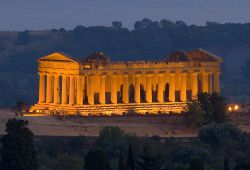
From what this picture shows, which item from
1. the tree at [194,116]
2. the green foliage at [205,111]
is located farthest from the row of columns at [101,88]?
the tree at [194,116]

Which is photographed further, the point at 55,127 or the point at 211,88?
the point at 211,88

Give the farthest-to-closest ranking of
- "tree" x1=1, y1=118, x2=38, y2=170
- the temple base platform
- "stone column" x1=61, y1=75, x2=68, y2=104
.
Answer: "stone column" x1=61, y1=75, x2=68, y2=104 < the temple base platform < "tree" x1=1, y1=118, x2=38, y2=170

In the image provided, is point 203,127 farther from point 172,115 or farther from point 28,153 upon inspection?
point 28,153

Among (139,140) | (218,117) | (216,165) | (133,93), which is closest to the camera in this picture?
(216,165)

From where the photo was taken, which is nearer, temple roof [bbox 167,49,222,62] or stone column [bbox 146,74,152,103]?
stone column [bbox 146,74,152,103]

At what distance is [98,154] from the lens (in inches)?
4417

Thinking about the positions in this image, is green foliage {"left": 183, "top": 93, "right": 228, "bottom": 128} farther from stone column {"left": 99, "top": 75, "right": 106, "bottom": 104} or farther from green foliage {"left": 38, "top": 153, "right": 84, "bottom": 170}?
green foliage {"left": 38, "top": 153, "right": 84, "bottom": 170}

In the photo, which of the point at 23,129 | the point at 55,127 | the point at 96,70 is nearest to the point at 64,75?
the point at 96,70

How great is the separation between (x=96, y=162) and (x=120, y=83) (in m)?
50.0

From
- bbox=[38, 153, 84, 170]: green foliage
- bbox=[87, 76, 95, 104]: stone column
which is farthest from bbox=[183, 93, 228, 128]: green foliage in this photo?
bbox=[38, 153, 84, 170]: green foliage

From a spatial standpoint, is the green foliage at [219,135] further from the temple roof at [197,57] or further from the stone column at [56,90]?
the temple roof at [197,57]

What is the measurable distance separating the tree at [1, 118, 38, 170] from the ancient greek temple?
40.4m

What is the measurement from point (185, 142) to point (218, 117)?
953cm

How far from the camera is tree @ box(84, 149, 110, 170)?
110m
